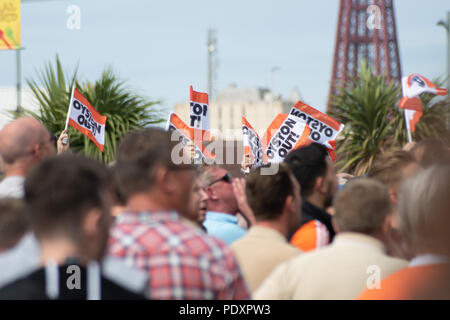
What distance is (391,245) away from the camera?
355 cm

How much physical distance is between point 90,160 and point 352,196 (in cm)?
138

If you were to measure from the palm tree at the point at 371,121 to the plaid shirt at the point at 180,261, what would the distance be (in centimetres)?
1089

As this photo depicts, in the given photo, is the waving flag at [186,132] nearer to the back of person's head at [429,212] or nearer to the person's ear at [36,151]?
the person's ear at [36,151]

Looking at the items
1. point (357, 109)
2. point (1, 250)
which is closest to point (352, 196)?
point (1, 250)

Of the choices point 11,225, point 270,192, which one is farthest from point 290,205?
point 11,225

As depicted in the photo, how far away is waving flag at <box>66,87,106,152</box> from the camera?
7859mm

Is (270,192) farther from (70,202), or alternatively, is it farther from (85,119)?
(85,119)

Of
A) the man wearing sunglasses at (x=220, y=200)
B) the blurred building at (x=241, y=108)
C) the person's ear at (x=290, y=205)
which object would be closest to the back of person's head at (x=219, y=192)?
the man wearing sunglasses at (x=220, y=200)

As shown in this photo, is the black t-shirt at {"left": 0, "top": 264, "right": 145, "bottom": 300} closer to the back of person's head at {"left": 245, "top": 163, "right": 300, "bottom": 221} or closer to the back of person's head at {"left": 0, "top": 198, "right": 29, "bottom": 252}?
the back of person's head at {"left": 0, "top": 198, "right": 29, "bottom": 252}

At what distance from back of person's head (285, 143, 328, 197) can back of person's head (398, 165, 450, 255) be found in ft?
6.06

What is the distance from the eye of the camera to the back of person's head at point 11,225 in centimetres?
246

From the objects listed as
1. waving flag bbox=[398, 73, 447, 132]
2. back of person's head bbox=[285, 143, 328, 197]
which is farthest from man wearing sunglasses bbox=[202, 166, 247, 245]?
waving flag bbox=[398, 73, 447, 132]

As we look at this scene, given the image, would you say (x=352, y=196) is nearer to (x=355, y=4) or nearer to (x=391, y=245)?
(x=391, y=245)

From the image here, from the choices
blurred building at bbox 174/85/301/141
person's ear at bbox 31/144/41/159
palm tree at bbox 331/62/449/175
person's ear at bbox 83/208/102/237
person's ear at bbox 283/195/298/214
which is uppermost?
person's ear at bbox 83/208/102/237
